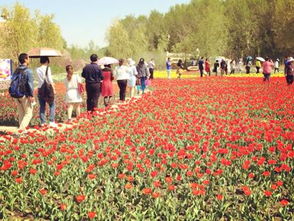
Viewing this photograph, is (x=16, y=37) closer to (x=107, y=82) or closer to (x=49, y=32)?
(x=49, y=32)

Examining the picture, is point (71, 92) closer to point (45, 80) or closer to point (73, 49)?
point (45, 80)

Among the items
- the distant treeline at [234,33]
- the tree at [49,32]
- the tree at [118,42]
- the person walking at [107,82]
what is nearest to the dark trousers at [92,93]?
the person walking at [107,82]

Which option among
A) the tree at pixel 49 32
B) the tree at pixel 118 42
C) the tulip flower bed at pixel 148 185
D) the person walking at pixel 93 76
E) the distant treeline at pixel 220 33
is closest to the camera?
the tulip flower bed at pixel 148 185

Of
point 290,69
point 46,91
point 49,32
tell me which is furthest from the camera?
point 49,32

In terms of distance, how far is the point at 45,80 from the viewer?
1023cm

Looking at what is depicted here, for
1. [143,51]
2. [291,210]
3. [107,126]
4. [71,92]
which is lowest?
[291,210]

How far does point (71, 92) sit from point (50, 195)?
6230mm

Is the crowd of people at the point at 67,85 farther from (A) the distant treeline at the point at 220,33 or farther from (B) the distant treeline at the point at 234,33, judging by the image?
(B) the distant treeline at the point at 234,33

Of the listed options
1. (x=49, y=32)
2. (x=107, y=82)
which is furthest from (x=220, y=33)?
(x=107, y=82)

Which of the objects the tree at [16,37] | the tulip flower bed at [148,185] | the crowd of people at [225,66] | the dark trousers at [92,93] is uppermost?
the tree at [16,37]

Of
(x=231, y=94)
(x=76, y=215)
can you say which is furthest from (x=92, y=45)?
(x=76, y=215)

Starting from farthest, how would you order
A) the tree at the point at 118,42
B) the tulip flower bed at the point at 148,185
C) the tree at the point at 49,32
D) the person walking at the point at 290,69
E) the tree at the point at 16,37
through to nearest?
1. the tree at the point at 118,42
2. the tree at the point at 49,32
3. the tree at the point at 16,37
4. the person walking at the point at 290,69
5. the tulip flower bed at the point at 148,185

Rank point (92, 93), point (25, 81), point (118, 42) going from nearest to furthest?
point (25, 81)
point (92, 93)
point (118, 42)

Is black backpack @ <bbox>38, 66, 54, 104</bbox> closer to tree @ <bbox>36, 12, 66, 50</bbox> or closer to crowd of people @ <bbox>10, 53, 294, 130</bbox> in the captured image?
crowd of people @ <bbox>10, 53, 294, 130</bbox>
